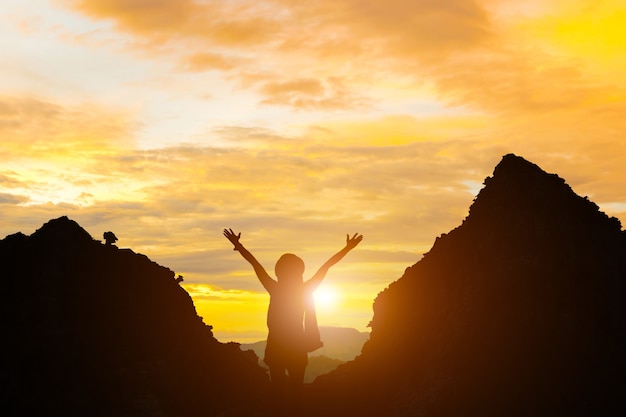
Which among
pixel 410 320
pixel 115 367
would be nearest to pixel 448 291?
pixel 410 320

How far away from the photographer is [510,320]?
26125 mm

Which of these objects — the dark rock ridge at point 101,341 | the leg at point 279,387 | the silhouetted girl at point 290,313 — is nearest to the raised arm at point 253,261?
the silhouetted girl at point 290,313

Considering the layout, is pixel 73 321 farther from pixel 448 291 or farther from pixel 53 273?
pixel 448 291

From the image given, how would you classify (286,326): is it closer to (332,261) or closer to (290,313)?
(290,313)

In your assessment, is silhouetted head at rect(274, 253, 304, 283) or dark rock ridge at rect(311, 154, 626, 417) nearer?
silhouetted head at rect(274, 253, 304, 283)

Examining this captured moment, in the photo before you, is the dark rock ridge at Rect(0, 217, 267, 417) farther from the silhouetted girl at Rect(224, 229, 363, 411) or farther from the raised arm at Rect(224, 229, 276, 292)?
the raised arm at Rect(224, 229, 276, 292)

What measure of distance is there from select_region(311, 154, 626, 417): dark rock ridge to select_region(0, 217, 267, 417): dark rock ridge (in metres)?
4.74

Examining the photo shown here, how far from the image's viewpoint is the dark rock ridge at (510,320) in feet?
81.4

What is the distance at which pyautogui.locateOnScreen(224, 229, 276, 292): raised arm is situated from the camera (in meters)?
19.4

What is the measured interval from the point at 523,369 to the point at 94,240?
56.9ft

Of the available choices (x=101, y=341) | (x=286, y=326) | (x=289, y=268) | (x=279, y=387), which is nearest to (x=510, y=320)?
(x=279, y=387)

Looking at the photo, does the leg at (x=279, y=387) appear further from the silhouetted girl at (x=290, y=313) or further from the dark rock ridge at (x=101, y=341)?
the dark rock ridge at (x=101, y=341)

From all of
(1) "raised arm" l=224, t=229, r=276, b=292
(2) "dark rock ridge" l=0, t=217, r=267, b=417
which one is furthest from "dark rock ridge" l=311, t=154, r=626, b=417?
(1) "raised arm" l=224, t=229, r=276, b=292

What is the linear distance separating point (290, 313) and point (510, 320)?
9994mm
